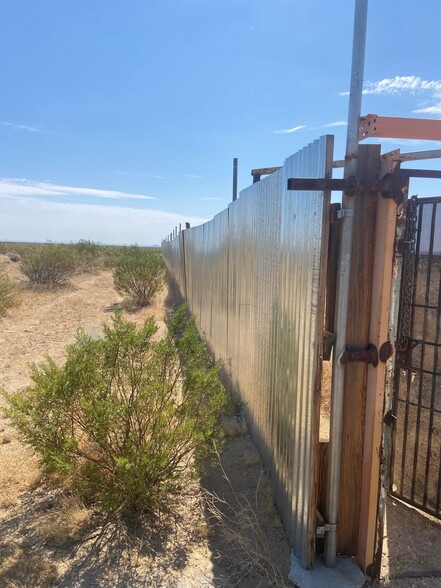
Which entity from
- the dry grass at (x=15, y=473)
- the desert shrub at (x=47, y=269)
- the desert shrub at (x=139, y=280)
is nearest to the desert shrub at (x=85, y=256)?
the desert shrub at (x=47, y=269)

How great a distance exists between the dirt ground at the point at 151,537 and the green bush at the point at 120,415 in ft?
0.64

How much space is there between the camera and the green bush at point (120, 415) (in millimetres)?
2885

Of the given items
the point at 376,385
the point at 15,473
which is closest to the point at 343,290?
the point at 376,385

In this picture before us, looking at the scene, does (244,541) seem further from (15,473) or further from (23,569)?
(15,473)

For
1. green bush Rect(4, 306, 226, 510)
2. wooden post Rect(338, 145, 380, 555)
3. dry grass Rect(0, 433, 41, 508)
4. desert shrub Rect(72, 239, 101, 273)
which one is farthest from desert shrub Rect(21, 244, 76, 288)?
wooden post Rect(338, 145, 380, 555)

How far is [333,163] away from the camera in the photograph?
221 centimetres

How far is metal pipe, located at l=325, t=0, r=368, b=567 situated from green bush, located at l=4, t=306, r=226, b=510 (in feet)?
3.40

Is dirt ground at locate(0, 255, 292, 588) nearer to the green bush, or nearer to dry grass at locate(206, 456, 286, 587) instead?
dry grass at locate(206, 456, 286, 587)

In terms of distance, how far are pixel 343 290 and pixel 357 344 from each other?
0.31 metres

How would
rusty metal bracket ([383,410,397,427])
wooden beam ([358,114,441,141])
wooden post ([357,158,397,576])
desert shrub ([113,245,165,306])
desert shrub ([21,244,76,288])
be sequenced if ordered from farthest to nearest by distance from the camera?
1. desert shrub ([21,244,76,288])
2. desert shrub ([113,245,165,306])
3. rusty metal bracket ([383,410,397,427])
4. wooden post ([357,158,397,576])
5. wooden beam ([358,114,441,141])

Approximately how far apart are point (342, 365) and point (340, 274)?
0.48 m

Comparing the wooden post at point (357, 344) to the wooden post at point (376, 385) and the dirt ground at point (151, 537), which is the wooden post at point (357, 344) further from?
the dirt ground at point (151, 537)

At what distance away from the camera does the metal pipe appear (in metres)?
2.15

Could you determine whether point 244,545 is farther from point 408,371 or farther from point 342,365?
point 408,371
